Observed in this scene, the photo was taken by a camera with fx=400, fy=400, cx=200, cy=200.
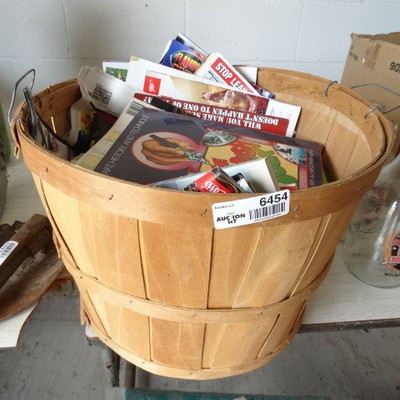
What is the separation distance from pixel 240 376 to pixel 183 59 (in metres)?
0.91

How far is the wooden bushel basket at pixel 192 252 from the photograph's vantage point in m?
0.39

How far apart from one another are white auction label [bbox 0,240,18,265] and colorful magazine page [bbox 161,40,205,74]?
1.32 feet

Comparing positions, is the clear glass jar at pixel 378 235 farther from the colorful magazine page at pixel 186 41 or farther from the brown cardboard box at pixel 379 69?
the colorful magazine page at pixel 186 41

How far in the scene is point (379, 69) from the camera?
31.5 inches

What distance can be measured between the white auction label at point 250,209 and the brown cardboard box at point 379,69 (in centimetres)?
47

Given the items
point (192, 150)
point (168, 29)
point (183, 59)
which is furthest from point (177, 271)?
point (168, 29)

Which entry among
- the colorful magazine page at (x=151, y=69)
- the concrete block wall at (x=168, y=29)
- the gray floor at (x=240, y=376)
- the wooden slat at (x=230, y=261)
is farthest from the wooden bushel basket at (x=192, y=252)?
the gray floor at (x=240, y=376)

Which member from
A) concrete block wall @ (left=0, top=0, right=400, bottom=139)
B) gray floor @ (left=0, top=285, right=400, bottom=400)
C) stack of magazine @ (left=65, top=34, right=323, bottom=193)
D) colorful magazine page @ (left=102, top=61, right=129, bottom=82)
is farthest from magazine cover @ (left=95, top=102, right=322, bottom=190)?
gray floor @ (left=0, top=285, right=400, bottom=400)

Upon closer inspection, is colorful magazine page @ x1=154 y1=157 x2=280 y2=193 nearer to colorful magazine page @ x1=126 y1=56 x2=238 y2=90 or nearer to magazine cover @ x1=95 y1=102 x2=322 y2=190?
magazine cover @ x1=95 y1=102 x2=322 y2=190

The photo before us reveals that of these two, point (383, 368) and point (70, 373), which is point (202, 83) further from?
Result: point (383, 368)

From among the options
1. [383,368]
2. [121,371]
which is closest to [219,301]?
[121,371]

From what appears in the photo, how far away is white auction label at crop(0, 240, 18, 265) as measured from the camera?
63 cm

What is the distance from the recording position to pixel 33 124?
0.50 metres

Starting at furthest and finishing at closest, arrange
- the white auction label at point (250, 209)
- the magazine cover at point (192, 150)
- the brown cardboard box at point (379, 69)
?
1. the brown cardboard box at point (379, 69)
2. the magazine cover at point (192, 150)
3. the white auction label at point (250, 209)
